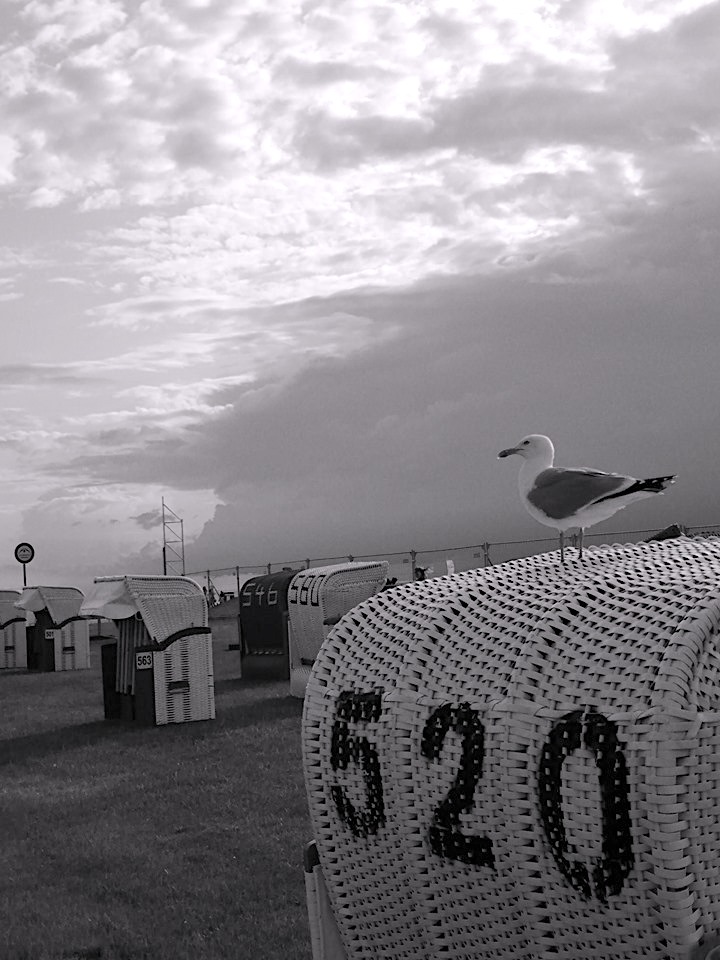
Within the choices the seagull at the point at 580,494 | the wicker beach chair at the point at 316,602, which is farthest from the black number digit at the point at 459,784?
the wicker beach chair at the point at 316,602

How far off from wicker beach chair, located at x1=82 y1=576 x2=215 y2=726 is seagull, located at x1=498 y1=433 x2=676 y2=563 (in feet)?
20.1

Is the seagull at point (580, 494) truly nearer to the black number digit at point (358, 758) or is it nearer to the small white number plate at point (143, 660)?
the black number digit at point (358, 758)

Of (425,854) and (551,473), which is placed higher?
(551,473)

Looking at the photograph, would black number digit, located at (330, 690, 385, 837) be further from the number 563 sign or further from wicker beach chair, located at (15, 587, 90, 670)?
wicker beach chair, located at (15, 587, 90, 670)

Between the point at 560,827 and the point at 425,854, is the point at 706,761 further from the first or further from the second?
the point at 425,854

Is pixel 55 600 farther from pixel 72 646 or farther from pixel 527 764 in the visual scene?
pixel 527 764

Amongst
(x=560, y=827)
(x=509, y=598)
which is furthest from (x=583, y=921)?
(x=509, y=598)

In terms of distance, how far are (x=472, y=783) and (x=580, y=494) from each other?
Result: 6.63 feet

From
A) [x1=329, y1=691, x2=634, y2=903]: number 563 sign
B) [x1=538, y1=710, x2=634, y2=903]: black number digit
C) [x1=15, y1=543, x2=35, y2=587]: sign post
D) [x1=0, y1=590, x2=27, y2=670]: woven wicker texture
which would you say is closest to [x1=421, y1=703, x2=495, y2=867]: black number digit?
[x1=329, y1=691, x2=634, y2=903]: number 563 sign

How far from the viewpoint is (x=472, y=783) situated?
2.62m

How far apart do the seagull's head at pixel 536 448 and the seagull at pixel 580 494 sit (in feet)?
0.82

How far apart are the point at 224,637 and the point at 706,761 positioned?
19.2m

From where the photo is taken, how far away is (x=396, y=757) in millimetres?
2832

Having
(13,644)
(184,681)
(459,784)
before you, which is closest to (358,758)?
(459,784)
